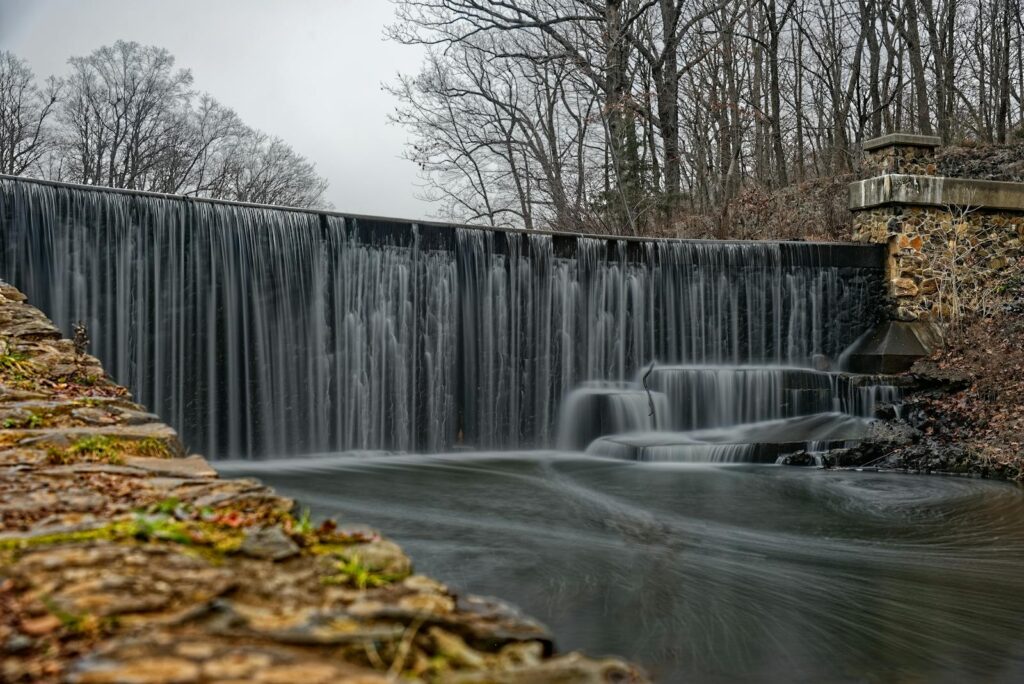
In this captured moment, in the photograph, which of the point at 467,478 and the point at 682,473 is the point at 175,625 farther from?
the point at 682,473

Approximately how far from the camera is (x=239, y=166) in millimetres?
39656

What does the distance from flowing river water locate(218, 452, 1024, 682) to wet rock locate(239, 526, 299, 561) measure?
7.53ft

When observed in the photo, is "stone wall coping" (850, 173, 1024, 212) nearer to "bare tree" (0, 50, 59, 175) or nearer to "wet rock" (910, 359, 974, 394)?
"wet rock" (910, 359, 974, 394)

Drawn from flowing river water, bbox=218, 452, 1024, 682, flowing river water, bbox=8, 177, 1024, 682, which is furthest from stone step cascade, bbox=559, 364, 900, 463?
flowing river water, bbox=218, 452, 1024, 682

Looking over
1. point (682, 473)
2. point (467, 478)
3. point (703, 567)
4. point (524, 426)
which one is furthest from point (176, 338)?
point (703, 567)

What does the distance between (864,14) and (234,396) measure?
15722mm

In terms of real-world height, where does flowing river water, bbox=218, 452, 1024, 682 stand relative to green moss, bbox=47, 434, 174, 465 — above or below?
below

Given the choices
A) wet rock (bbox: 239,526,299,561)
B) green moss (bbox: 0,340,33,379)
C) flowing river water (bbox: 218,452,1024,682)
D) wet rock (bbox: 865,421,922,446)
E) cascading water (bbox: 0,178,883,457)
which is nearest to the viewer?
wet rock (bbox: 239,526,299,561)

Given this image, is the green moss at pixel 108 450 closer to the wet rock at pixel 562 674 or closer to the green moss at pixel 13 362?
the green moss at pixel 13 362

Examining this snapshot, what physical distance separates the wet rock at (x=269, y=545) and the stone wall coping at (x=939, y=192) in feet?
38.4

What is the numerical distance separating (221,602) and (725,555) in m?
4.89

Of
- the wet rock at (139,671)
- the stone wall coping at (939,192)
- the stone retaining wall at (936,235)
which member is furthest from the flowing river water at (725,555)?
the stone wall coping at (939,192)

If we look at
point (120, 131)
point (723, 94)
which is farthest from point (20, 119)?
point (723, 94)

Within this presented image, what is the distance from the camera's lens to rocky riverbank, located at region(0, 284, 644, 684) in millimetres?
1601
